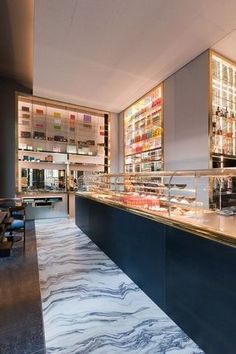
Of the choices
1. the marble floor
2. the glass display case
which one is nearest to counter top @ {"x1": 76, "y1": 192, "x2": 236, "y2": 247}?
the glass display case

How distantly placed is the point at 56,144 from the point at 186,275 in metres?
6.15

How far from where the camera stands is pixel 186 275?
1.79m

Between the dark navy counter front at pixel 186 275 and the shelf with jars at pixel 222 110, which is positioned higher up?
the shelf with jars at pixel 222 110

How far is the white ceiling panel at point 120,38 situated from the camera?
9.85ft

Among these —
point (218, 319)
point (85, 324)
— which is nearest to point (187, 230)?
point (218, 319)

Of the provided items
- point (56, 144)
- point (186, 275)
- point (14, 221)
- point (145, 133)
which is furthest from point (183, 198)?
point (56, 144)

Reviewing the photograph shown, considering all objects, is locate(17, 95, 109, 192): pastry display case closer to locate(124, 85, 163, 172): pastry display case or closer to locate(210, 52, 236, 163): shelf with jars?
locate(124, 85, 163, 172): pastry display case

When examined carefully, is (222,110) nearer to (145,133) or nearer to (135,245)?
(145,133)

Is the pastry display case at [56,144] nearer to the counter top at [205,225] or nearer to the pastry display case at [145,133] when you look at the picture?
the pastry display case at [145,133]

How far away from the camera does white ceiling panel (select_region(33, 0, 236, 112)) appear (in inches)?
118

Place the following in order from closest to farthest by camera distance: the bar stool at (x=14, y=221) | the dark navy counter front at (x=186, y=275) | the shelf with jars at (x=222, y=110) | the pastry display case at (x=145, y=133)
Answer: the dark navy counter front at (x=186, y=275)
the bar stool at (x=14, y=221)
the shelf with jars at (x=222, y=110)
the pastry display case at (x=145, y=133)

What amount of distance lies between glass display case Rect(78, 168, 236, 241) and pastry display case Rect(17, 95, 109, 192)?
3411mm

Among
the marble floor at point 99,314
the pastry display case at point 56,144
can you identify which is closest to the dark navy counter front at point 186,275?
the marble floor at point 99,314

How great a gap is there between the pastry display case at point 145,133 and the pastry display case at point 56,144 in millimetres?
942
